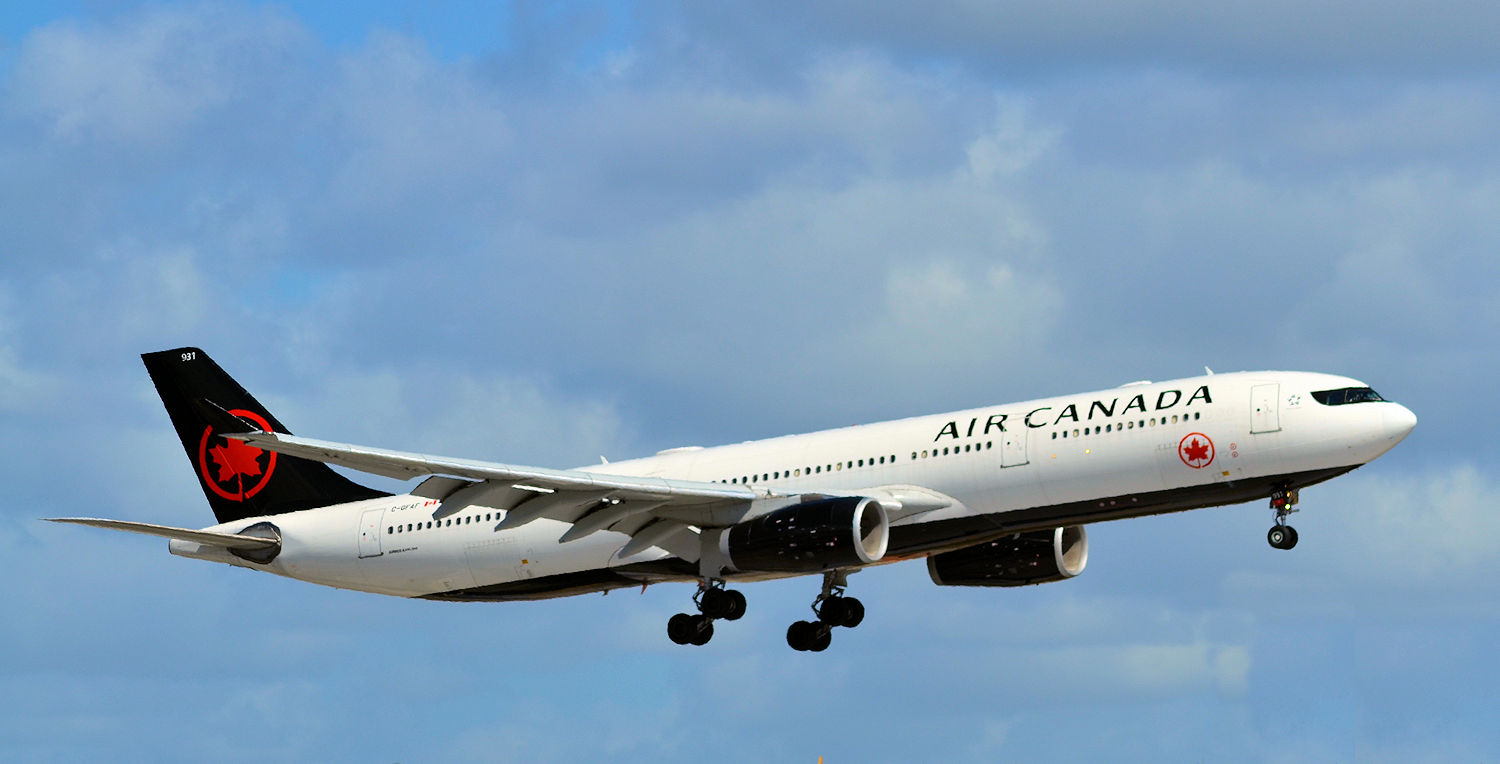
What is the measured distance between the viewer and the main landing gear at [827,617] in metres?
55.7

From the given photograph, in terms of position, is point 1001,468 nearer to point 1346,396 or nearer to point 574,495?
point 1346,396

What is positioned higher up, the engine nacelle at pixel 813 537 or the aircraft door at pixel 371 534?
the aircraft door at pixel 371 534

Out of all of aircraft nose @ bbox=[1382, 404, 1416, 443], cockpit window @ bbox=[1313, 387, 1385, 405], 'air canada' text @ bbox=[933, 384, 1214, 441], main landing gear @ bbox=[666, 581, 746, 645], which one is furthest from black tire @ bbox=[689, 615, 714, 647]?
aircraft nose @ bbox=[1382, 404, 1416, 443]

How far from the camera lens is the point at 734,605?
5325 centimetres

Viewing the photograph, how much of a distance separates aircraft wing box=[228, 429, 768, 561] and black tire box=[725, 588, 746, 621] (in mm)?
1421

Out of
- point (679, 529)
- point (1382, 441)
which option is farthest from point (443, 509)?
point (1382, 441)

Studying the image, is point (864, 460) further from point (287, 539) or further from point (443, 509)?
point (287, 539)

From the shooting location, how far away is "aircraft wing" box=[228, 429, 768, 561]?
149ft

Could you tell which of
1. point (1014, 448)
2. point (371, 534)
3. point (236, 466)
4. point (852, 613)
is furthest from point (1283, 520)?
point (236, 466)

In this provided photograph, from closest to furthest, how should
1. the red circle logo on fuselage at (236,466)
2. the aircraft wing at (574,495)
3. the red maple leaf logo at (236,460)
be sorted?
the aircraft wing at (574,495) → the red circle logo on fuselage at (236,466) → the red maple leaf logo at (236,460)

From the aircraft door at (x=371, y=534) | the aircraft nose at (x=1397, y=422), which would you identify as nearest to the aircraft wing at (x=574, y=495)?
the aircraft door at (x=371, y=534)

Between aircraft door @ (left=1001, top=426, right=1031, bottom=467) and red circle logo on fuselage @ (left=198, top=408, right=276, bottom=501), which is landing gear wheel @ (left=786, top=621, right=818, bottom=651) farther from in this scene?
red circle logo on fuselage @ (left=198, top=408, right=276, bottom=501)

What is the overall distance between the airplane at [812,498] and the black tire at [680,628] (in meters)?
0.04

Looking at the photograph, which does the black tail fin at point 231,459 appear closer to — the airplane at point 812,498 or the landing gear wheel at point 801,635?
the airplane at point 812,498
